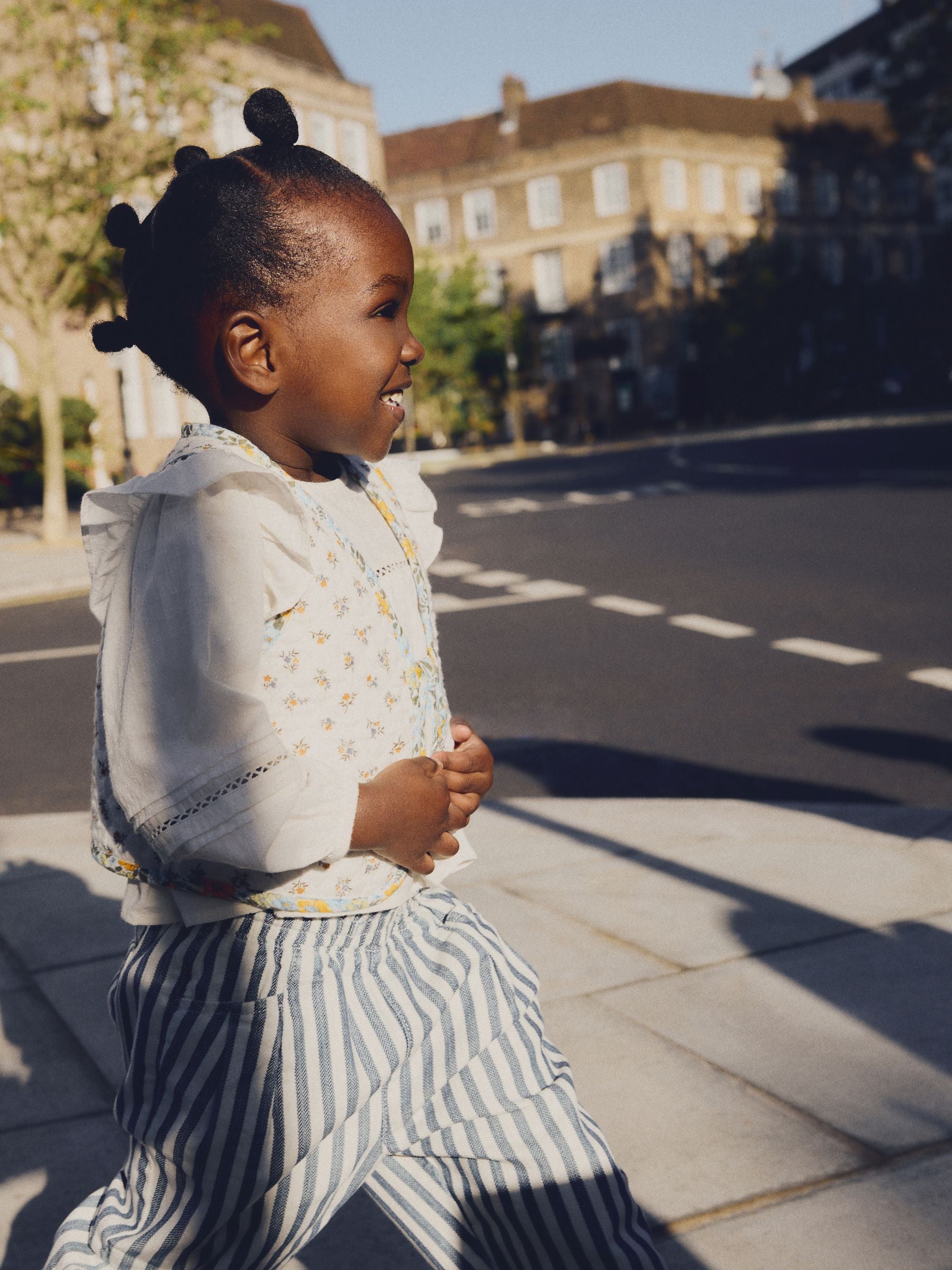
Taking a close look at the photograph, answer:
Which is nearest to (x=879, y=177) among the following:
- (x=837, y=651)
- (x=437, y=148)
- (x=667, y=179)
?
(x=667, y=179)

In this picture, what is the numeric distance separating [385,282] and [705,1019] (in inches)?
85.9

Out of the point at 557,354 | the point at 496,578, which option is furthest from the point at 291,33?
the point at 496,578

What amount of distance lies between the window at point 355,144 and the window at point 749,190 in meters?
21.9

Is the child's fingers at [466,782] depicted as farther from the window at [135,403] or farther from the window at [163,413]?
the window at [135,403]

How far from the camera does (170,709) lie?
4.88 ft

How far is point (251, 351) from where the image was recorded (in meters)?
1.62

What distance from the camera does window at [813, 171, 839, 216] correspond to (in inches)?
2657

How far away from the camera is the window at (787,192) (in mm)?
65438

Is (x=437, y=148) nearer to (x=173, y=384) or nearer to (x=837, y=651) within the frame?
(x=837, y=651)

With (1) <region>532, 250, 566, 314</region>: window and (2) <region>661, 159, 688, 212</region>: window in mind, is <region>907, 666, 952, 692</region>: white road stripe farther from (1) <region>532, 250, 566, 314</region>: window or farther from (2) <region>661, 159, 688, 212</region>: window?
(1) <region>532, 250, 566, 314</region>: window

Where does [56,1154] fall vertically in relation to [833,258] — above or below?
below

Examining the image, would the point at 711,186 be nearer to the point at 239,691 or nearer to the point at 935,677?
the point at 935,677

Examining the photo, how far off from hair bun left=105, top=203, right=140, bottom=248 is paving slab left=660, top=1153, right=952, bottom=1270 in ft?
5.82

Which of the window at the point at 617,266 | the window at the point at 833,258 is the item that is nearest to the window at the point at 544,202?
the window at the point at 617,266
